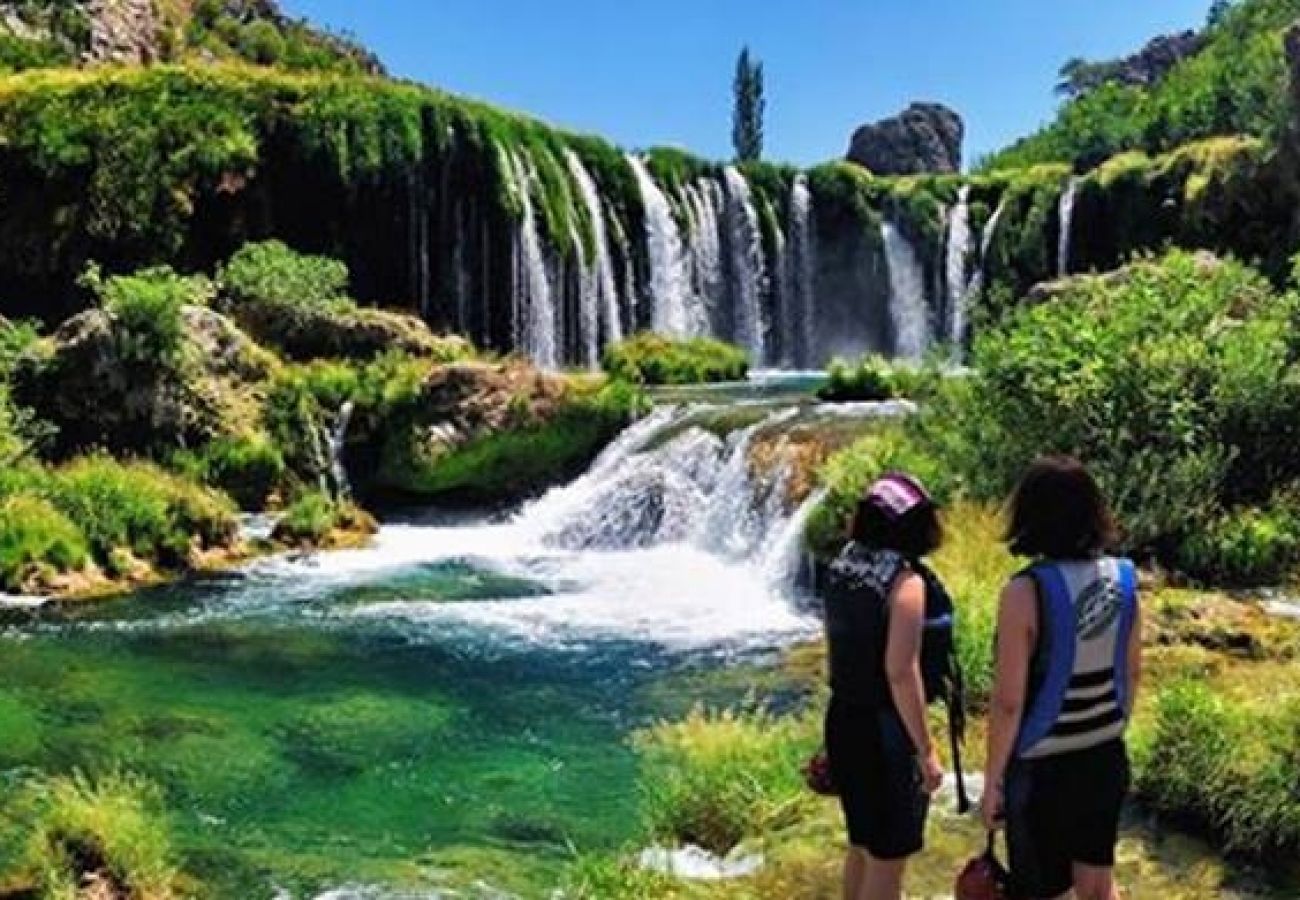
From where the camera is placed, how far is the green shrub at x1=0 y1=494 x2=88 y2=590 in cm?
1762

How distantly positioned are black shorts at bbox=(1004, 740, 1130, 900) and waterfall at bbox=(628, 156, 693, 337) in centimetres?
3290

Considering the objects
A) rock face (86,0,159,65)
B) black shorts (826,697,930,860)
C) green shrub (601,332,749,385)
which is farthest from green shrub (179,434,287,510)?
rock face (86,0,159,65)

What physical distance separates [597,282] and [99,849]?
91.9 ft

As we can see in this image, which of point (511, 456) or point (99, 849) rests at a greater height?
point (511, 456)

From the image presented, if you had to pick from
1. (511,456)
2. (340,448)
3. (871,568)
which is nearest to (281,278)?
(340,448)

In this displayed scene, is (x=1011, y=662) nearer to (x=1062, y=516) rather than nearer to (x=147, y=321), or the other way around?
(x=1062, y=516)

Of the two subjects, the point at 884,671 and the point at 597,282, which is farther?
the point at 597,282

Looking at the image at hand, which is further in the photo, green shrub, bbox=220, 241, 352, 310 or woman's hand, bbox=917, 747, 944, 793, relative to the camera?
green shrub, bbox=220, 241, 352, 310

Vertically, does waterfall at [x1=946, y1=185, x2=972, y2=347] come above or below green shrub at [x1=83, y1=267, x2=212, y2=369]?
above

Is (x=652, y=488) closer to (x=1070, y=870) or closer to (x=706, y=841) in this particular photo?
(x=706, y=841)

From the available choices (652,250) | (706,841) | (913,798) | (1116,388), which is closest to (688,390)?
(652,250)

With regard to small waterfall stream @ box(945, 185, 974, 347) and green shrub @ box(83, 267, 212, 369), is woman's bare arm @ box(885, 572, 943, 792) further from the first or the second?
small waterfall stream @ box(945, 185, 974, 347)

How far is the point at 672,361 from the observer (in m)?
32.3

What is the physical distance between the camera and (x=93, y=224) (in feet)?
95.3
